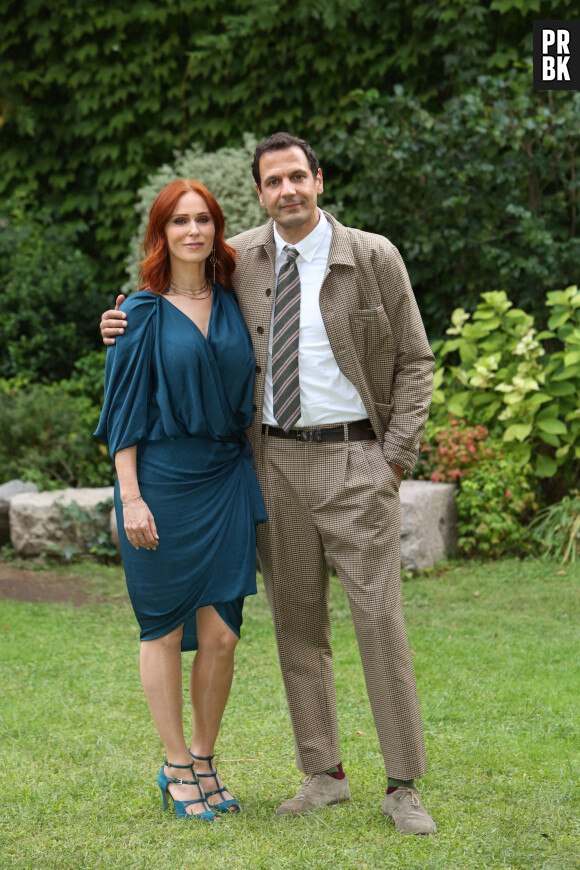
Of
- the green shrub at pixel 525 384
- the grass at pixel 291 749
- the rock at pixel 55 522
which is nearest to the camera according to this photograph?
the grass at pixel 291 749

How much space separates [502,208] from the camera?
685 centimetres

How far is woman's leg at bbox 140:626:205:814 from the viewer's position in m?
2.93

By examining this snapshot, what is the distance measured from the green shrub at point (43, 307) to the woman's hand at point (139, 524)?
17.8 ft

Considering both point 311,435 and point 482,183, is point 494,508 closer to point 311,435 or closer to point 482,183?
point 482,183

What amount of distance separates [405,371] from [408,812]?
1256mm

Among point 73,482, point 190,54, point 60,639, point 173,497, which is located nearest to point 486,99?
point 190,54

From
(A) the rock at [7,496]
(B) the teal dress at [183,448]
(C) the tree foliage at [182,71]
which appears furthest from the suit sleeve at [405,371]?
(C) the tree foliage at [182,71]

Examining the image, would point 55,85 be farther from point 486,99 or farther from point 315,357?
point 315,357

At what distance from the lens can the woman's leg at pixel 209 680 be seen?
296cm

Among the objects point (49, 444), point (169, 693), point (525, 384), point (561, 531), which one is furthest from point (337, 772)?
point (49, 444)

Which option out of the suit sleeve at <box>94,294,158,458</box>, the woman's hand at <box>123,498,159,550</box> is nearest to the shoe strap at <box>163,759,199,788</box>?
the woman's hand at <box>123,498,159,550</box>

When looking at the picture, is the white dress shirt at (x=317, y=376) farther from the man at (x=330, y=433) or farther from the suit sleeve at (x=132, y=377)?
the suit sleeve at (x=132, y=377)

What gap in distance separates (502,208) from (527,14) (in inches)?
60.7

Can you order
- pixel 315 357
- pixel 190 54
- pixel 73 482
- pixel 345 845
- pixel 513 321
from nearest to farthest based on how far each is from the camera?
pixel 345 845, pixel 315 357, pixel 513 321, pixel 73 482, pixel 190 54
